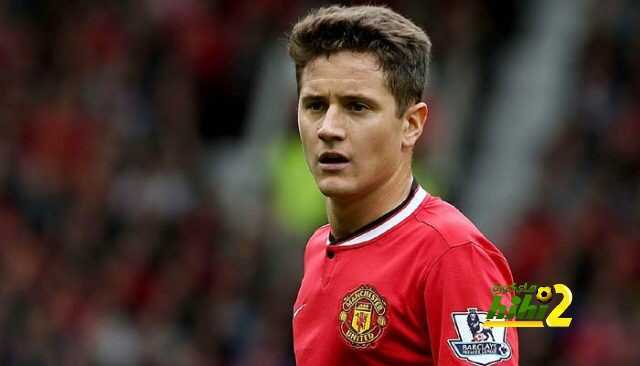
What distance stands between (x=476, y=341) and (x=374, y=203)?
66cm

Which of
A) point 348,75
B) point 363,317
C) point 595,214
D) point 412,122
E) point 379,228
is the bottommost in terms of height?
point 595,214

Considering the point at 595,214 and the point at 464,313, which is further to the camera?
the point at 595,214

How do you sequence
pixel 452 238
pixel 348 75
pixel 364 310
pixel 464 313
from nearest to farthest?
pixel 464 313, pixel 452 238, pixel 364 310, pixel 348 75

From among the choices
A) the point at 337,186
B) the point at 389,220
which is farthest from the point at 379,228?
the point at 337,186

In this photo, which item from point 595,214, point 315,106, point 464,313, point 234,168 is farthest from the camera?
point 234,168

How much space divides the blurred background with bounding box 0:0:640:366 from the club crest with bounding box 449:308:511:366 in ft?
17.2

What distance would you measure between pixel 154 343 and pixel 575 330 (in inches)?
117

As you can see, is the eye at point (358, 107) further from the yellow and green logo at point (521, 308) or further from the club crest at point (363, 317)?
the yellow and green logo at point (521, 308)

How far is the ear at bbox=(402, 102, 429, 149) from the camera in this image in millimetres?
4078

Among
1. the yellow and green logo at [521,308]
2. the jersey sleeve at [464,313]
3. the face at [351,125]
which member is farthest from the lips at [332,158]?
the yellow and green logo at [521,308]

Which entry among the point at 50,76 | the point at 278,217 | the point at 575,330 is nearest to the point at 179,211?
the point at 278,217

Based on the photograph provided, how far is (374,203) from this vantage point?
414 cm

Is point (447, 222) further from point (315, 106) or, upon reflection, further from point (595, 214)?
point (595, 214)

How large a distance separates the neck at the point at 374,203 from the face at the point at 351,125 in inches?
1.2
